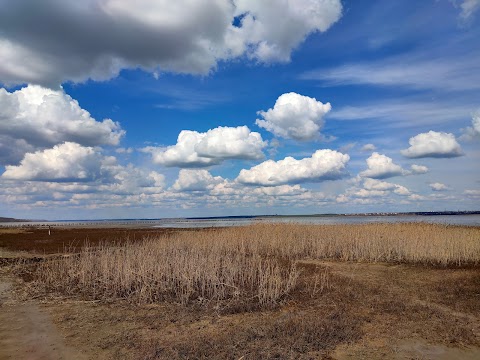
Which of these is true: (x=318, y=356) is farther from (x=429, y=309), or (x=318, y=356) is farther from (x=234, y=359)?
(x=429, y=309)

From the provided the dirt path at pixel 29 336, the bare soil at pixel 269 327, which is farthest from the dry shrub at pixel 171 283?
the dirt path at pixel 29 336

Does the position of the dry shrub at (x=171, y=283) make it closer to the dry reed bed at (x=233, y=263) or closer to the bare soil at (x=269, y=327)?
the dry reed bed at (x=233, y=263)

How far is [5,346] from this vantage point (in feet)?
25.0

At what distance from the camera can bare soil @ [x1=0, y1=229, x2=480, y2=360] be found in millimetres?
7098

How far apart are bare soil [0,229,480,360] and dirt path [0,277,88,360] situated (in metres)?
0.02

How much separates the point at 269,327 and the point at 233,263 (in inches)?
245

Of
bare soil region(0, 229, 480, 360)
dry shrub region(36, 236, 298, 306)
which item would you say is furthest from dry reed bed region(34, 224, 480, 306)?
bare soil region(0, 229, 480, 360)

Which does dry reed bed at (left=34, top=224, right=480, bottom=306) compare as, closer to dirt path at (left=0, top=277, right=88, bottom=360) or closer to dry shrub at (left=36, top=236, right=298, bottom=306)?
dry shrub at (left=36, top=236, right=298, bottom=306)

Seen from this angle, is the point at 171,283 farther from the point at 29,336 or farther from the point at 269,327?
the point at 269,327

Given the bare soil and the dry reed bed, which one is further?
the dry reed bed

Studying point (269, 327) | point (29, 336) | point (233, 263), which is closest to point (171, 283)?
point (233, 263)

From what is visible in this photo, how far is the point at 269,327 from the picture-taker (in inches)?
325

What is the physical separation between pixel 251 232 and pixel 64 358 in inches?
762

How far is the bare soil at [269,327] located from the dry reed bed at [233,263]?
0.74 meters
